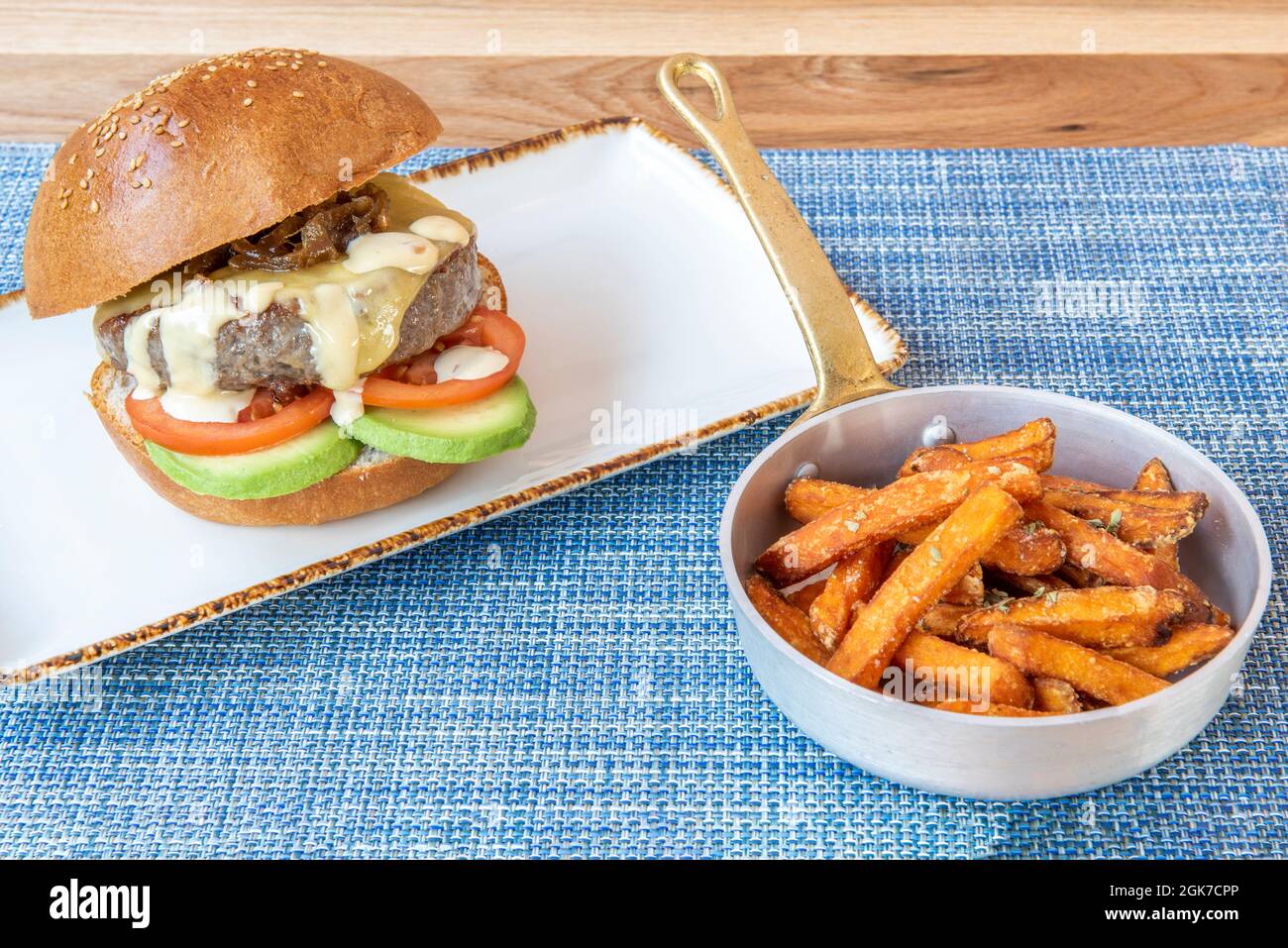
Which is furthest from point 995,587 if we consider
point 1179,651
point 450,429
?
point 450,429

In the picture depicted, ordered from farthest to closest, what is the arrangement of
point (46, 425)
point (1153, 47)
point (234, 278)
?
point (1153, 47)
point (46, 425)
point (234, 278)

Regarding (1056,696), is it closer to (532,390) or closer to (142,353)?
(532,390)

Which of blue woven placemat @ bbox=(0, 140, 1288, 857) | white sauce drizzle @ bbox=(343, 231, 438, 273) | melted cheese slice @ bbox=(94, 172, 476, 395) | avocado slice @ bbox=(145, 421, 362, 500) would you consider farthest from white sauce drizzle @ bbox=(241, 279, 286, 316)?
blue woven placemat @ bbox=(0, 140, 1288, 857)

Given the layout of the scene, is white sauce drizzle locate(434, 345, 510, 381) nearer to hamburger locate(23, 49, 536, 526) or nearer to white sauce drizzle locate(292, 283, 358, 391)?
hamburger locate(23, 49, 536, 526)

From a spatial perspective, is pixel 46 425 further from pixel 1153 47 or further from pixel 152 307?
pixel 1153 47

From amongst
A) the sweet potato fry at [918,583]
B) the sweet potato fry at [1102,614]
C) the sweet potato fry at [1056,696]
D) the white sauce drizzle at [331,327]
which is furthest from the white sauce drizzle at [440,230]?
the sweet potato fry at [1056,696]

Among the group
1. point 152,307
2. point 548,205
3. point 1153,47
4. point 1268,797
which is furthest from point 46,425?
point 1153,47

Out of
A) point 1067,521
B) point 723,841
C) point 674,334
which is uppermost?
point 1067,521

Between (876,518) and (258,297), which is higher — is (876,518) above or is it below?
below
